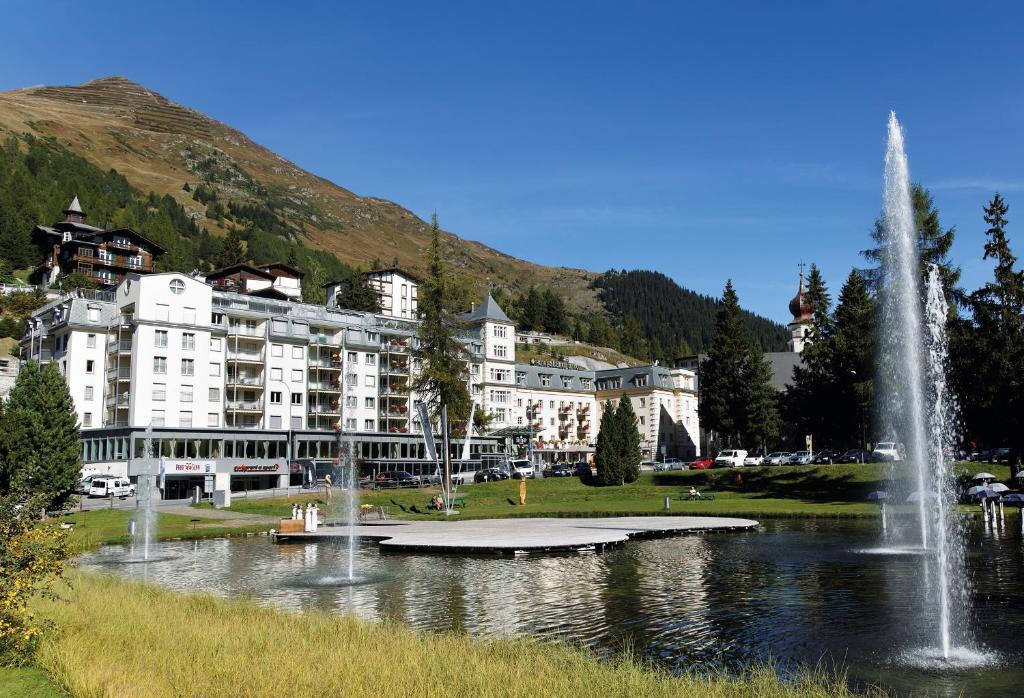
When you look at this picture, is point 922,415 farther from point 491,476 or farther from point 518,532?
point 491,476

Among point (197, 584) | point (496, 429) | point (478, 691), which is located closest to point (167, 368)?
point (496, 429)

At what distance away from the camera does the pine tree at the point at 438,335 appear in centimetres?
6700

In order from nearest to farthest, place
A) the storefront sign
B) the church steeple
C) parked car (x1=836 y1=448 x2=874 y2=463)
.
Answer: parked car (x1=836 y1=448 x2=874 y2=463), the storefront sign, the church steeple

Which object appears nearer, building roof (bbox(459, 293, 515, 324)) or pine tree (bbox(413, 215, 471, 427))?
pine tree (bbox(413, 215, 471, 427))

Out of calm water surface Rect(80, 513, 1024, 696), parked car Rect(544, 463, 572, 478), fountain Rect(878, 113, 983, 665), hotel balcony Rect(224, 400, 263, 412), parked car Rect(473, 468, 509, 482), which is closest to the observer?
calm water surface Rect(80, 513, 1024, 696)

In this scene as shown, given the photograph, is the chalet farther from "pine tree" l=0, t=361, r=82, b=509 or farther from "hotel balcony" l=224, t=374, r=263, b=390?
"pine tree" l=0, t=361, r=82, b=509

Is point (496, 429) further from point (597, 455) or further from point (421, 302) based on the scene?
point (421, 302)

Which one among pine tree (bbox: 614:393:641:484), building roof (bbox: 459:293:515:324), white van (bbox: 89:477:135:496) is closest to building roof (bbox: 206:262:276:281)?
building roof (bbox: 459:293:515:324)

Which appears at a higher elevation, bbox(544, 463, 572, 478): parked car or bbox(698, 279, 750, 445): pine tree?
bbox(698, 279, 750, 445): pine tree

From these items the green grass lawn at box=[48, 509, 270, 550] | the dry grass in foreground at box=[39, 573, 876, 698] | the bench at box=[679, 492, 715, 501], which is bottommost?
the bench at box=[679, 492, 715, 501]

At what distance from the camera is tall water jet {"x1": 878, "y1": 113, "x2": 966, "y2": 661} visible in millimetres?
23141

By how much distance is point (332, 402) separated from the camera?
102625 millimetres

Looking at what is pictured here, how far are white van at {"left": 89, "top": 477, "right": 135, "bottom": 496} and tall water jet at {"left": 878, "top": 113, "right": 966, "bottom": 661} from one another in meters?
67.5

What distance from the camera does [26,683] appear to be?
13.6 metres
